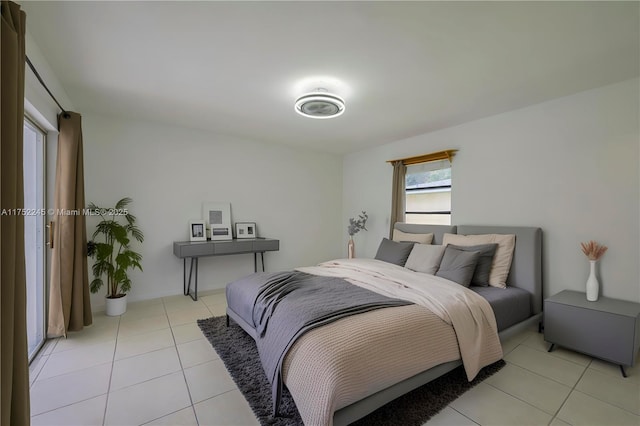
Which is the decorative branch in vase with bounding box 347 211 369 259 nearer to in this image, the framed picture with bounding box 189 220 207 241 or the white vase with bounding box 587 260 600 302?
the framed picture with bounding box 189 220 207 241

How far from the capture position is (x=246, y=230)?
15.4ft

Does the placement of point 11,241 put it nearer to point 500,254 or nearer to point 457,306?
point 457,306

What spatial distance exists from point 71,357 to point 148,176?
2.35m

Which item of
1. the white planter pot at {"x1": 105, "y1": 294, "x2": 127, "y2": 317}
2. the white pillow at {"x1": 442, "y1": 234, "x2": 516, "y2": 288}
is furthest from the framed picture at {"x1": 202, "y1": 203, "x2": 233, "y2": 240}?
the white pillow at {"x1": 442, "y1": 234, "x2": 516, "y2": 288}

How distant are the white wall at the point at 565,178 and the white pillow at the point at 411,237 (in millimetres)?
477

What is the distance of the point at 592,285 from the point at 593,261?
8.8 inches

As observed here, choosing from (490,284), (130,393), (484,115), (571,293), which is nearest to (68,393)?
(130,393)

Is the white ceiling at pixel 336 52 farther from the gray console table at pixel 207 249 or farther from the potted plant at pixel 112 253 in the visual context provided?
the gray console table at pixel 207 249

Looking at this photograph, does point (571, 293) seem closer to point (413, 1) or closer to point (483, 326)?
point (483, 326)

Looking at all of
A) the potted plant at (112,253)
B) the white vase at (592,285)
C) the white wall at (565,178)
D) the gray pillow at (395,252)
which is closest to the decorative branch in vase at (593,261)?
the white vase at (592,285)

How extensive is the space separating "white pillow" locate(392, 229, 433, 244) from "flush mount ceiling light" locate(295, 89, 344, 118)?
6.66 ft

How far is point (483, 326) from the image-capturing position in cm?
223

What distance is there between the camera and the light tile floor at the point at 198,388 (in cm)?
173

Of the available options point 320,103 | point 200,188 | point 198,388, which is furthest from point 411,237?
point 200,188
